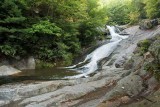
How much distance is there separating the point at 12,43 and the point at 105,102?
13.7 m

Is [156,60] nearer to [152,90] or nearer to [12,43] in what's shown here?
Result: [152,90]

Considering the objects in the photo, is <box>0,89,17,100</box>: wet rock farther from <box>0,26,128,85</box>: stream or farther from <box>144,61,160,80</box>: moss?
<box>144,61,160,80</box>: moss

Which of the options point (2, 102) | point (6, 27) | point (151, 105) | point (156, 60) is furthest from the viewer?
point (6, 27)

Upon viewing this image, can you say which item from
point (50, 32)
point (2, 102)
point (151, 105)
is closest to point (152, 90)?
point (151, 105)

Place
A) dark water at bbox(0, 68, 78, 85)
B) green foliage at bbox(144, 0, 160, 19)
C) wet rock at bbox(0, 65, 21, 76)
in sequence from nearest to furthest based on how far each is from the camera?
1. dark water at bbox(0, 68, 78, 85)
2. wet rock at bbox(0, 65, 21, 76)
3. green foliage at bbox(144, 0, 160, 19)

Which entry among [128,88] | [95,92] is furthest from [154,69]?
[95,92]

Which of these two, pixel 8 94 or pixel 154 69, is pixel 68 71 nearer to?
pixel 8 94

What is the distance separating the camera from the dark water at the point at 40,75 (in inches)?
685

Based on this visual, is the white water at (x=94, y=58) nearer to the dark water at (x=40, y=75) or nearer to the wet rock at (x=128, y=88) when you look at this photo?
the dark water at (x=40, y=75)

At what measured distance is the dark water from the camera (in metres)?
17.4

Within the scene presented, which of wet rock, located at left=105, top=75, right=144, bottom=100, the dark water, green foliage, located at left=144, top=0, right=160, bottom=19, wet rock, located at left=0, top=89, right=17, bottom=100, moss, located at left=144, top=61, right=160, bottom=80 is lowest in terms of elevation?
wet rock, located at left=0, top=89, right=17, bottom=100

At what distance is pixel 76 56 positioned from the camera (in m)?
25.7

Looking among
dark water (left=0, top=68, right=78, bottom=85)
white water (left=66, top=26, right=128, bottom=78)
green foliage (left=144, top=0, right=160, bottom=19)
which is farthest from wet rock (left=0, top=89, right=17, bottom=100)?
green foliage (left=144, top=0, right=160, bottom=19)

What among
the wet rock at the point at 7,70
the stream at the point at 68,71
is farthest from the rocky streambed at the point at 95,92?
the wet rock at the point at 7,70
